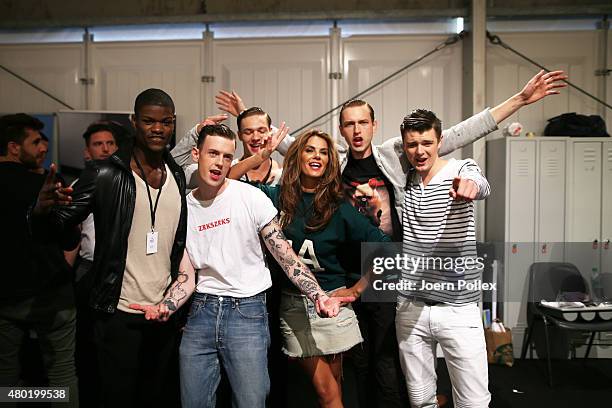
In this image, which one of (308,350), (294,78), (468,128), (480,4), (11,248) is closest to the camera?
(308,350)

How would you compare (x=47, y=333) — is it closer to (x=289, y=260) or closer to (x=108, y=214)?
(x=108, y=214)

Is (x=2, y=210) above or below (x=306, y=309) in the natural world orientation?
above

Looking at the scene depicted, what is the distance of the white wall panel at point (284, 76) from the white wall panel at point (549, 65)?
174cm

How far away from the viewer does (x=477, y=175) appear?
6.63ft

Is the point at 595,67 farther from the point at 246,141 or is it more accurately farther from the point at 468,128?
the point at 246,141

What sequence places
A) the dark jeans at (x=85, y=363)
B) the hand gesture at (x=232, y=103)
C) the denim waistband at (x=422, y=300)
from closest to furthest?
1. the denim waistband at (x=422, y=300)
2. the dark jeans at (x=85, y=363)
3. the hand gesture at (x=232, y=103)

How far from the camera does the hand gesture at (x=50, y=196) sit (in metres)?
1.87

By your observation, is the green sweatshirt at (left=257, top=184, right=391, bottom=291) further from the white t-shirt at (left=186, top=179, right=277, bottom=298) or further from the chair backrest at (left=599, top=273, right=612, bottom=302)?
the chair backrest at (left=599, top=273, right=612, bottom=302)

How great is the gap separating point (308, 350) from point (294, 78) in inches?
128

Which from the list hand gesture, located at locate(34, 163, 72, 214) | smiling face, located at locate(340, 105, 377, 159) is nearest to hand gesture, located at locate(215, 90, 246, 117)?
smiling face, located at locate(340, 105, 377, 159)

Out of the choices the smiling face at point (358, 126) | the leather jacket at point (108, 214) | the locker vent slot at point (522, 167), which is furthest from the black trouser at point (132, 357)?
the locker vent slot at point (522, 167)

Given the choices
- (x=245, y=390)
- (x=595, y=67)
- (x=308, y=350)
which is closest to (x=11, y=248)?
(x=245, y=390)

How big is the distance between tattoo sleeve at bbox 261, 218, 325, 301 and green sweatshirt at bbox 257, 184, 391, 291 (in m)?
0.13

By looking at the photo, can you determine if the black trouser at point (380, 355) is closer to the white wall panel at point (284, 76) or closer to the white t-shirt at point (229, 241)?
the white t-shirt at point (229, 241)
